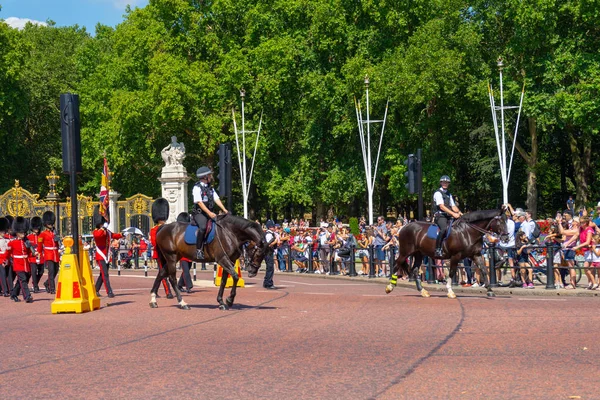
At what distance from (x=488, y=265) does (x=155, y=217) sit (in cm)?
810

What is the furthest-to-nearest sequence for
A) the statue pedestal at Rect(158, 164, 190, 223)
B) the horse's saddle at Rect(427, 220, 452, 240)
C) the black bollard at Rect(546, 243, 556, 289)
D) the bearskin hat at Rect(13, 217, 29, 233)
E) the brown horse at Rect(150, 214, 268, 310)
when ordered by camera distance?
the statue pedestal at Rect(158, 164, 190, 223)
the bearskin hat at Rect(13, 217, 29, 233)
the black bollard at Rect(546, 243, 556, 289)
the horse's saddle at Rect(427, 220, 452, 240)
the brown horse at Rect(150, 214, 268, 310)

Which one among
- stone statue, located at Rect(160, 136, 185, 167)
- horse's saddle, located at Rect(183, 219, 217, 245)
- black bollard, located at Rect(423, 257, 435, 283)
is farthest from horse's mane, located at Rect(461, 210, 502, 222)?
stone statue, located at Rect(160, 136, 185, 167)

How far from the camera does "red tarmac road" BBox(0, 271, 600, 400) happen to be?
906 cm

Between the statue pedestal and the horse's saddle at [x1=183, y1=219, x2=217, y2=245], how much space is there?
27.2 meters

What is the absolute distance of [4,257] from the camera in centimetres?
2202

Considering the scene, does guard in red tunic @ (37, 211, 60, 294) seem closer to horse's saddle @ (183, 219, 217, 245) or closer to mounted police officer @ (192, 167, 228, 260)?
horse's saddle @ (183, 219, 217, 245)

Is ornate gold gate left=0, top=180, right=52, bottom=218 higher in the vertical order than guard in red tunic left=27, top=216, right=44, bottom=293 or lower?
higher

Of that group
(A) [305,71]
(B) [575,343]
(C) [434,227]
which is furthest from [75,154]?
(A) [305,71]

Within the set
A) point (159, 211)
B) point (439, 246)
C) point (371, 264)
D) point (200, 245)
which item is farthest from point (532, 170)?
point (200, 245)

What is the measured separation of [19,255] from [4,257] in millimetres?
1017

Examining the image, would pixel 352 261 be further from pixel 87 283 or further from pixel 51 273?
pixel 87 283

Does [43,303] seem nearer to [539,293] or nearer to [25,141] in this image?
[539,293]

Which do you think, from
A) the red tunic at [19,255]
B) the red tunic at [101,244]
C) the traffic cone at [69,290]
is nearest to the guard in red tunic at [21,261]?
the red tunic at [19,255]

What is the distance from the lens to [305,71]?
2199 inches
